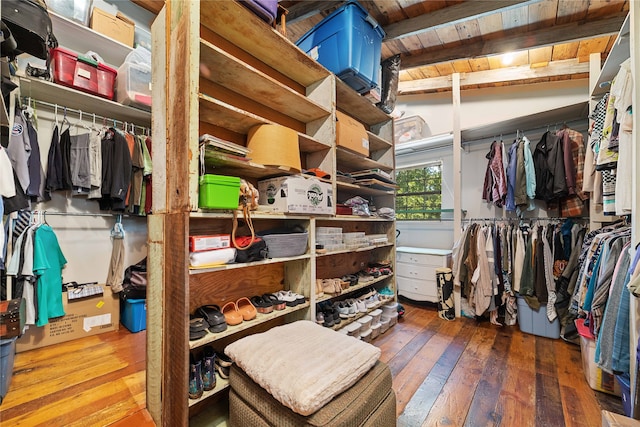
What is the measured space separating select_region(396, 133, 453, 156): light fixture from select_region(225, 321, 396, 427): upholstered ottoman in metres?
3.05

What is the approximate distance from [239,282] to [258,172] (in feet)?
2.35

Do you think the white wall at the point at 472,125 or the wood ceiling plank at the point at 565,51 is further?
the white wall at the point at 472,125

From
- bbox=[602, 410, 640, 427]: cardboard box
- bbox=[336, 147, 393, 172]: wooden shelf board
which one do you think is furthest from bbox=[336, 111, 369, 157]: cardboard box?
bbox=[602, 410, 640, 427]: cardboard box

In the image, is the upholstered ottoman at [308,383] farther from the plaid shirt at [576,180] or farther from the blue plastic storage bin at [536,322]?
the plaid shirt at [576,180]

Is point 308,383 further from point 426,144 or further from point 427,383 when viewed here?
point 426,144

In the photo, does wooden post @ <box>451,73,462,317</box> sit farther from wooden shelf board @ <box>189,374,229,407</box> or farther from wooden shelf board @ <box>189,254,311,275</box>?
wooden shelf board @ <box>189,374,229,407</box>

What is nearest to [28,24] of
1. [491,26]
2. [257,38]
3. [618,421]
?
[257,38]

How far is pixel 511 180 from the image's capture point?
8.94 ft

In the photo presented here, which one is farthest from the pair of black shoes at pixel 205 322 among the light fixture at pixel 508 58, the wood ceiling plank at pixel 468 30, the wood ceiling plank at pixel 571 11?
the light fixture at pixel 508 58

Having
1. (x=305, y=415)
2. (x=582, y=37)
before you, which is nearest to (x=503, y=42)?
(x=582, y=37)

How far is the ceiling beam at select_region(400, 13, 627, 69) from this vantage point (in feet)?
7.08

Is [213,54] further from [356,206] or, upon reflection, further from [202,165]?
[356,206]

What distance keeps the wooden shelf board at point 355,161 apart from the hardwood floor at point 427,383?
1667 mm

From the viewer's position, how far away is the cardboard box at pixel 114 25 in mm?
2301
